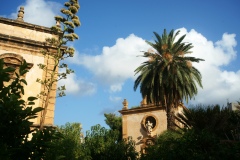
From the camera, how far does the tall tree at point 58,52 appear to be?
1487 centimetres

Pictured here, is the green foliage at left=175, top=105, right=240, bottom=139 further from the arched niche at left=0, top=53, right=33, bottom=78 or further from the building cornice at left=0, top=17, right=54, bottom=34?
the building cornice at left=0, top=17, right=54, bottom=34

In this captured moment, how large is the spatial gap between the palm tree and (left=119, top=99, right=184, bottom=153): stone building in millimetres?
8431

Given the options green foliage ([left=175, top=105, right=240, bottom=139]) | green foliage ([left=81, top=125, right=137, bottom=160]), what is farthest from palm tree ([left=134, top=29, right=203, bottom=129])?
green foliage ([left=175, top=105, right=240, bottom=139])

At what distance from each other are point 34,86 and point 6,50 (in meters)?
2.69

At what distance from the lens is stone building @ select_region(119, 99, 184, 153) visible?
3034 centimetres

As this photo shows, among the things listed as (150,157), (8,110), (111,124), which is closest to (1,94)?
(8,110)

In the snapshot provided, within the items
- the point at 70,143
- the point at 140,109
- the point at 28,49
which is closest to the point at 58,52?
the point at 28,49

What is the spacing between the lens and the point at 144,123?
103ft

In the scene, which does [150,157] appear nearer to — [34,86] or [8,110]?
[34,86]

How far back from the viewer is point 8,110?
9.12 feet

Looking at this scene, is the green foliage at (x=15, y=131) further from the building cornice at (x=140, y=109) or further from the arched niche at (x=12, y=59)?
the building cornice at (x=140, y=109)

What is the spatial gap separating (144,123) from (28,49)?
1951cm

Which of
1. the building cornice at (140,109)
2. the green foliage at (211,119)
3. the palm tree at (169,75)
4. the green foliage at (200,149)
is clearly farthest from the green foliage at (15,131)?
the building cornice at (140,109)

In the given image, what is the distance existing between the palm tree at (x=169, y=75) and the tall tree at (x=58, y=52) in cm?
802
